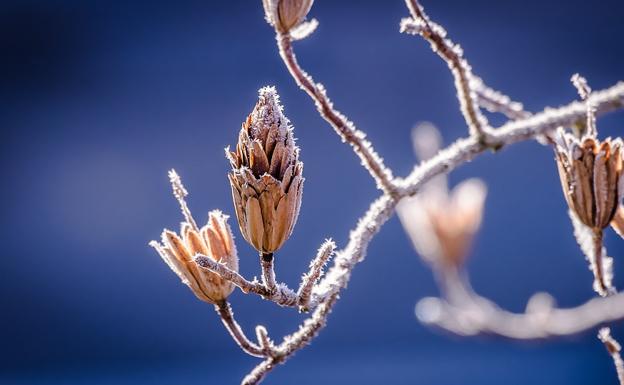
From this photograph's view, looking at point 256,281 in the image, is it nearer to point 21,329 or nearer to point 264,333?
point 264,333

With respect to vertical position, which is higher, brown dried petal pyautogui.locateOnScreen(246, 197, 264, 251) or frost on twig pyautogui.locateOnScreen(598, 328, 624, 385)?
brown dried petal pyautogui.locateOnScreen(246, 197, 264, 251)

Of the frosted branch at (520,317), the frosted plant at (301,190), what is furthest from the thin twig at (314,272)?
the frosted branch at (520,317)

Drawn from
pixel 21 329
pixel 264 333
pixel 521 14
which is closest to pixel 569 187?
pixel 264 333

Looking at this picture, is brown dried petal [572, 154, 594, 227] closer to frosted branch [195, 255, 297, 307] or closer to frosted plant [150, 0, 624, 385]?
frosted plant [150, 0, 624, 385]

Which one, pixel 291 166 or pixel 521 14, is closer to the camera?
pixel 291 166

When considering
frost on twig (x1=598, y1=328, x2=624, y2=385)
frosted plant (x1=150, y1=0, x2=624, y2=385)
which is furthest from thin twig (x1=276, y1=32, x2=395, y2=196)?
frost on twig (x1=598, y1=328, x2=624, y2=385)

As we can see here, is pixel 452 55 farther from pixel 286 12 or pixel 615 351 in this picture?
pixel 615 351
